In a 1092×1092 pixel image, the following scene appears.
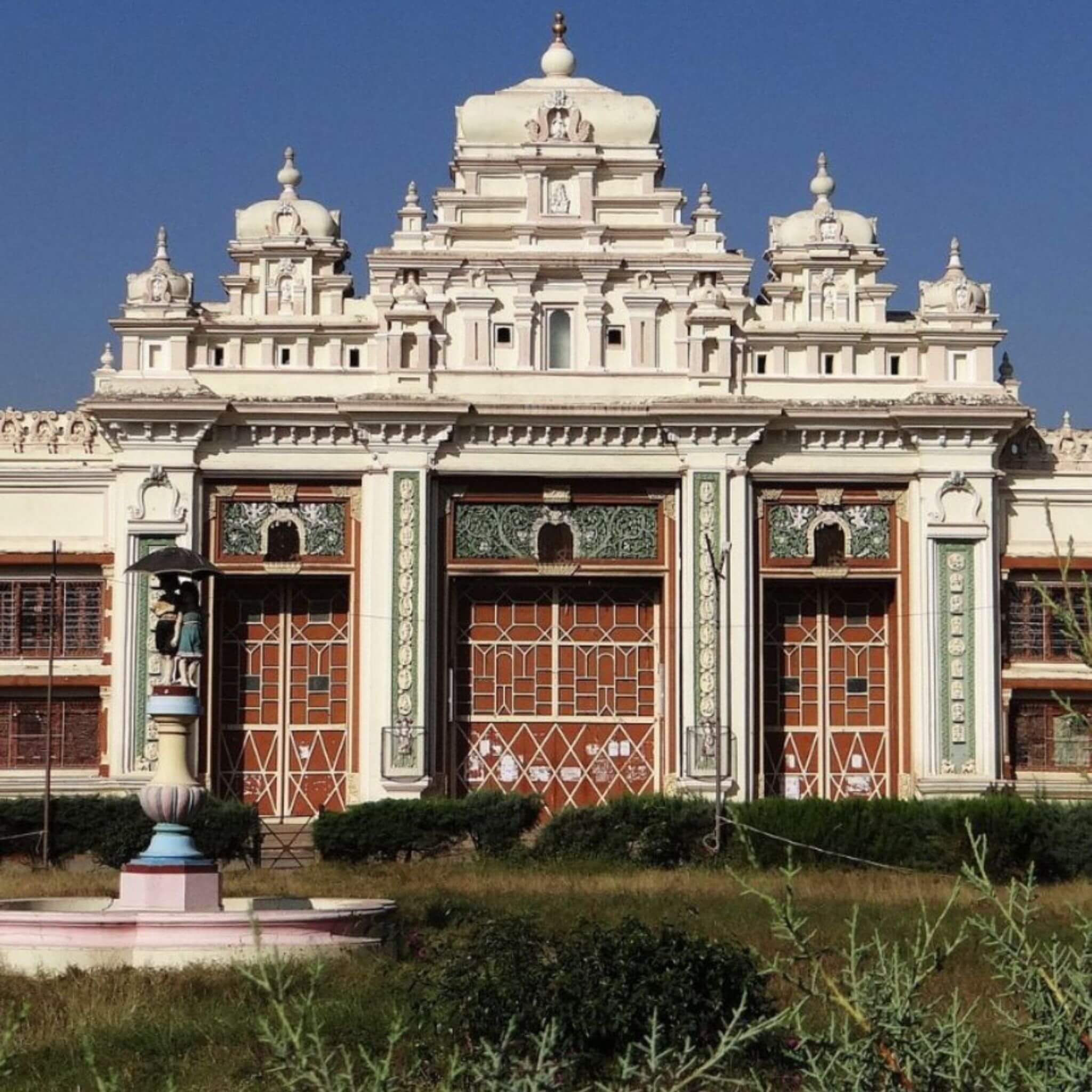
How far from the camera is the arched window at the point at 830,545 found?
39.9m

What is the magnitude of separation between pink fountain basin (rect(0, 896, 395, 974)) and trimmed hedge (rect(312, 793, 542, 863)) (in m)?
13.6

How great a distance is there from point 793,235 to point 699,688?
9.03 meters

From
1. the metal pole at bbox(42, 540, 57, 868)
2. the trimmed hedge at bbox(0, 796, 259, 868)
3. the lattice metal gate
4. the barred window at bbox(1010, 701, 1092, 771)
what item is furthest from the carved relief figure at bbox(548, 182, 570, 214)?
the trimmed hedge at bbox(0, 796, 259, 868)

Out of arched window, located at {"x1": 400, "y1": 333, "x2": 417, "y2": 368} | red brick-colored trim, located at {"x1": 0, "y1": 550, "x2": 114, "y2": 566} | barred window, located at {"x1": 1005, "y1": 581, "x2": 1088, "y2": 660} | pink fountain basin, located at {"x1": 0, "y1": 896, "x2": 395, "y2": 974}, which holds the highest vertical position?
arched window, located at {"x1": 400, "y1": 333, "x2": 417, "y2": 368}

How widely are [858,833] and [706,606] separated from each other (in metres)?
5.77

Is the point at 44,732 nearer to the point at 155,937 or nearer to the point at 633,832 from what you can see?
the point at 633,832

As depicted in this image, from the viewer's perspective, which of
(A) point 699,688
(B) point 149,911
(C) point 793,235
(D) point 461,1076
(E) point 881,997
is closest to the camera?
(E) point 881,997

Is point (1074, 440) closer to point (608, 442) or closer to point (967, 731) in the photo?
point (967, 731)

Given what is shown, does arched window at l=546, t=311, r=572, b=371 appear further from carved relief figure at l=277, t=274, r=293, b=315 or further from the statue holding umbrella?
the statue holding umbrella

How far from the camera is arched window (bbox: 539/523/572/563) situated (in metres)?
39.7

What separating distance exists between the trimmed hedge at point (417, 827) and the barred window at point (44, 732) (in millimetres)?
5720

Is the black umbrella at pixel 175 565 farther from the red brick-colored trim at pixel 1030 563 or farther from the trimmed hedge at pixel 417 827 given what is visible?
the red brick-colored trim at pixel 1030 563

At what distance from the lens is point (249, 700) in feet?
131

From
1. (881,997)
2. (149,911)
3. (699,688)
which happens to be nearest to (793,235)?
(699,688)
